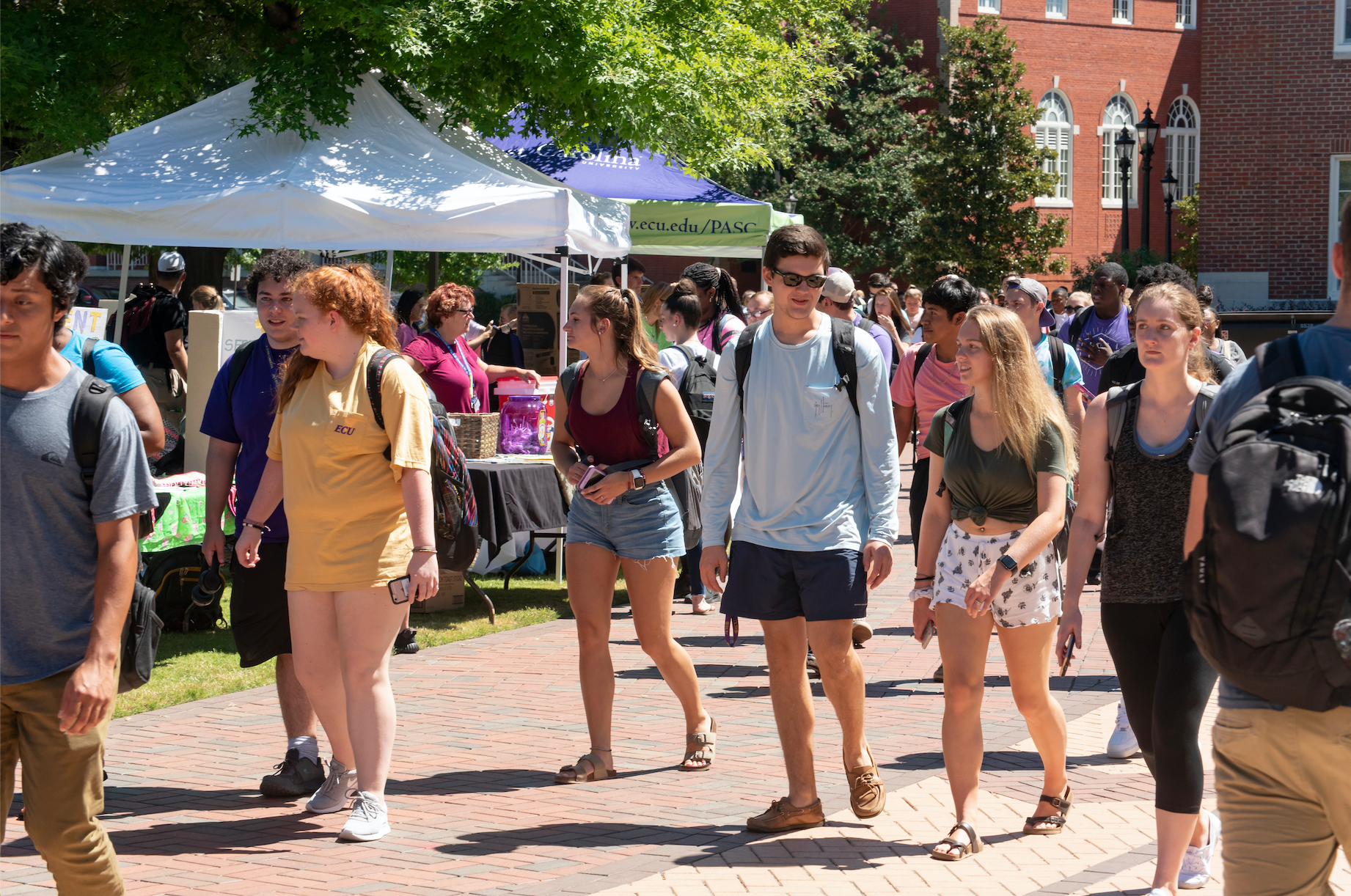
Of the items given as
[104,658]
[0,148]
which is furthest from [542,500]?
[0,148]

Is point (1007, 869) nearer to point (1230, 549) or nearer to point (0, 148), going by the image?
point (1230, 549)

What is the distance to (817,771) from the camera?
618 cm

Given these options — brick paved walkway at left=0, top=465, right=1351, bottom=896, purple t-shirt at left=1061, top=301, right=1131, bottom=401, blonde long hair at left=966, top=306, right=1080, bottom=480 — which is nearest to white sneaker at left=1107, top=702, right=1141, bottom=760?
brick paved walkway at left=0, top=465, right=1351, bottom=896

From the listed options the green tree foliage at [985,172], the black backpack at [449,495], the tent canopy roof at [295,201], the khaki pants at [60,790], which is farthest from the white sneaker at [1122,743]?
the green tree foliage at [985,172]

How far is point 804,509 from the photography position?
518cm

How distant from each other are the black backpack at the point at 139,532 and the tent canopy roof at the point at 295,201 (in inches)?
241

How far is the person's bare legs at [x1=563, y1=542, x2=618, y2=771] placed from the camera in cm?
598

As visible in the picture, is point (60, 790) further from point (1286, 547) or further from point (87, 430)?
point (1286, 547)

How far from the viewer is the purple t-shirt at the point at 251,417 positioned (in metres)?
5.73

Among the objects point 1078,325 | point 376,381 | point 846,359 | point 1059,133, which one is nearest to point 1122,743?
point 846,359

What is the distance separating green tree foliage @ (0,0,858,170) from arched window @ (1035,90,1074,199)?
3033 cm

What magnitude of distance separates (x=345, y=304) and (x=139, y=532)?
41.2 inches

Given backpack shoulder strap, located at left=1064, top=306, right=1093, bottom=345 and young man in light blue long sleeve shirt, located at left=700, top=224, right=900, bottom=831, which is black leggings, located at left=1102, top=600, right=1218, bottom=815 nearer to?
young man in light blue long sleeve shirt, located at left=700, top=224, right=900, bottom=831

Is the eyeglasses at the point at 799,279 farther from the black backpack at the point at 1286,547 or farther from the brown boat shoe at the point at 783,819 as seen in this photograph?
the black backpack at the point at 1286,547
